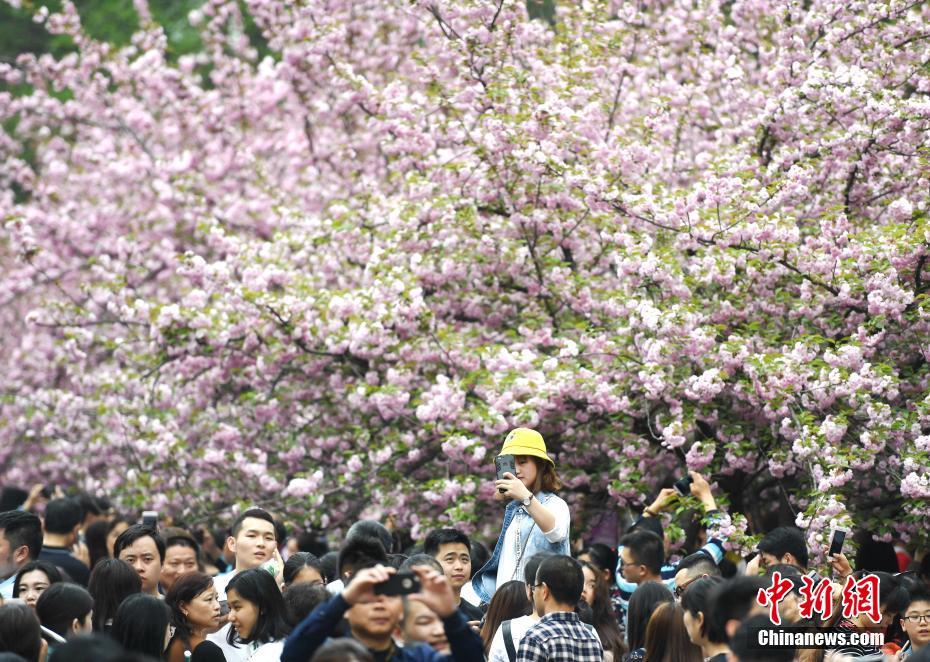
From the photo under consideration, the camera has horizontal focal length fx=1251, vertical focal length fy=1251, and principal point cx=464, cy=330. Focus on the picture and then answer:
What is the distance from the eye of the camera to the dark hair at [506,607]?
6285mm

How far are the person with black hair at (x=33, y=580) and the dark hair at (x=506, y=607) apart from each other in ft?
7.42

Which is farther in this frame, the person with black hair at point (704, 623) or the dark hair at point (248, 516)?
the dark hair at point (248, 516)

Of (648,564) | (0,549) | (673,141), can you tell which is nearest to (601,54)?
(673,141)

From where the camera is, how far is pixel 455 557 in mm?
6887

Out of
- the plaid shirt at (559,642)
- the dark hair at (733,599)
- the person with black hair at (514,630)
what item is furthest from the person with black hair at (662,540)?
the dark hair at (733,599)

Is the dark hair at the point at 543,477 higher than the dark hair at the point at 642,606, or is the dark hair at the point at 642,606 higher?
the dark hair at the point at 543,477

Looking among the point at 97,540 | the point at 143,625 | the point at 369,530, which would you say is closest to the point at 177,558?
the point at 369,530

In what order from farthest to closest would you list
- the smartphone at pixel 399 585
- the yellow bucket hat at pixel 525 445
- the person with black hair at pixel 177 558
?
the person with black hair at pixel 177 558 → the yellow bucket hat at pixel 525 445 → the smartphone at pixel 399 585

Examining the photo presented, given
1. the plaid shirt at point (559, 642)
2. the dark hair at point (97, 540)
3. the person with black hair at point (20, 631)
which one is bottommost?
the dark hair at point (97, 540)

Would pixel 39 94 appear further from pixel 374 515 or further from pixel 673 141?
pixel 673 141

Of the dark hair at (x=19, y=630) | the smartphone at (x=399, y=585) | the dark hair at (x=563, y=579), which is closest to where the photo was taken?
the smartphone at (x=399, y=585)

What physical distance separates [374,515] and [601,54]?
189 inches

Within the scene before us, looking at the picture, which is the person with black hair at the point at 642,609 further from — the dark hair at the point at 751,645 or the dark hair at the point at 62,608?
the dark hair at the point at 62,608

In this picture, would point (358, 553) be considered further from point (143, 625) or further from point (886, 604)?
point (886, 604)
